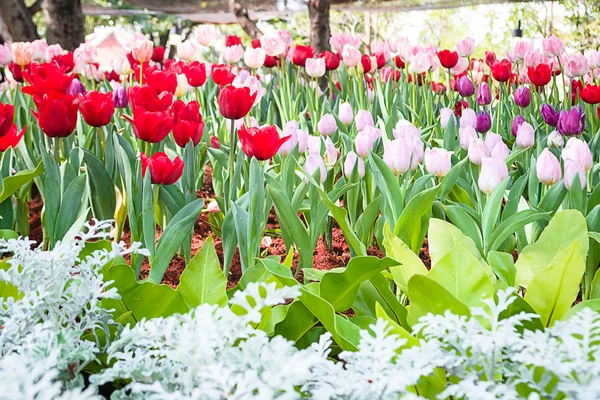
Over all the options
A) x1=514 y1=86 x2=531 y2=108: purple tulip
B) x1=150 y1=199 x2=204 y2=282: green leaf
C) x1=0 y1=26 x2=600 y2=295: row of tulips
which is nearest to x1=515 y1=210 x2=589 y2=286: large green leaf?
x1=0 y1=26 x2=600 y2=295: row of tulips

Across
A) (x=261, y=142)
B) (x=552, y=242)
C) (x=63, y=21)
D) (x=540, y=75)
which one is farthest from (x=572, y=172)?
(x=63, y=21)

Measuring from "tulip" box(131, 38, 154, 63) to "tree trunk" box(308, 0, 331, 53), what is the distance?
2672mm

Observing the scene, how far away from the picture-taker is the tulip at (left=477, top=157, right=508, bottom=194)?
1514 millimetres

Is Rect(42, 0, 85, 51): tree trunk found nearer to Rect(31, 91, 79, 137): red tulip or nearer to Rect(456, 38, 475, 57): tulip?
Rect(456, 38, 475, 57): tulip

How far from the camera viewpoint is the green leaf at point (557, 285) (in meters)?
0.98

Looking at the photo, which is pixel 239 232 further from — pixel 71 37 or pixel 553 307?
pixel 71 37

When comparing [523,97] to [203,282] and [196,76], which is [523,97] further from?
[203,282]

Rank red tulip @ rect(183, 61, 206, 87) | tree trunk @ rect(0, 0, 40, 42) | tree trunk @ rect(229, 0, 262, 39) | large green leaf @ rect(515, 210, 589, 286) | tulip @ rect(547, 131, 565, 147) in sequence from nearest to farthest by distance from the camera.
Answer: large green leaf @ rect(515, 210, 589, 286), tulip @ rect(547, 131, 565, 147), red tulip @ rect(183, 61, 206, 87), tree trunk @ rect(0, 0, 40, 42), tree trunk @ rect(229, 0, 262, 39)

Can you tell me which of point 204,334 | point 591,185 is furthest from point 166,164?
point 591,185

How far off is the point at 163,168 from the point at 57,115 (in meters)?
0.31

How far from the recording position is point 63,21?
5.63 m

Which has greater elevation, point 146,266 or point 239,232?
point 239,232

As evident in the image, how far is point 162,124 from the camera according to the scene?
60.6 inches

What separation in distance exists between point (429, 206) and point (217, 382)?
92 cm
